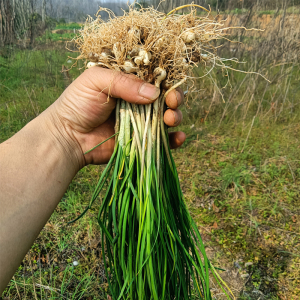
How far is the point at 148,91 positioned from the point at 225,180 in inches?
59.6

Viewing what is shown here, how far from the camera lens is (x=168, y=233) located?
3.12ft

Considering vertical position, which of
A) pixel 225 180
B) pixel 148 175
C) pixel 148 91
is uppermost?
pixel 148 91

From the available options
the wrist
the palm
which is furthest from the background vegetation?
the wrist

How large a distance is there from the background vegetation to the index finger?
248mm

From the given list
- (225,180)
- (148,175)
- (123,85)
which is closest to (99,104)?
(123,85)

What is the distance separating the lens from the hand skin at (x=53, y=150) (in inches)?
35.2

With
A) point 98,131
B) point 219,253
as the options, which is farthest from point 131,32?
point 219,253

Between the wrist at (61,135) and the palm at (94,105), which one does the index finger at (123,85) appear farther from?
the wrist at (61,135)

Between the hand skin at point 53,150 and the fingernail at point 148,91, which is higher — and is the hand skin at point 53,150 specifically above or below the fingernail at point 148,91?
below

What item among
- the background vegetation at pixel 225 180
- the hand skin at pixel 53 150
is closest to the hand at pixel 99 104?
the hand skin at pixel 53 150

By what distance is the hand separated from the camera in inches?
39.1

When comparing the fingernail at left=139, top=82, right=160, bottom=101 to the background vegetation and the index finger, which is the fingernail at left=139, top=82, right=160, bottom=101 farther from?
the background vegetation

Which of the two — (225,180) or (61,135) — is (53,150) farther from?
(225,180)

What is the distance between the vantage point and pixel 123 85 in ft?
3.28
